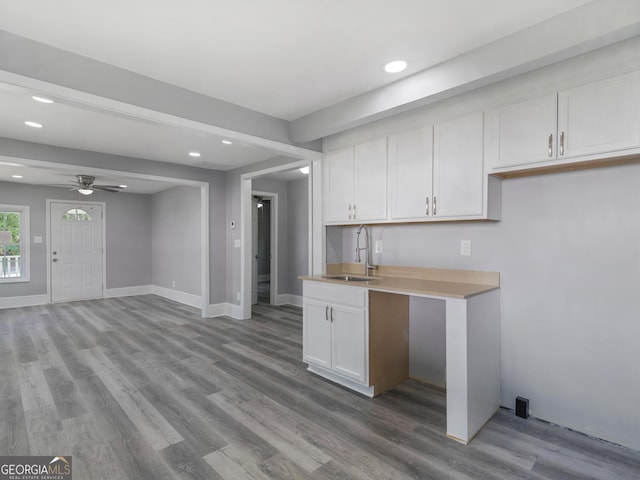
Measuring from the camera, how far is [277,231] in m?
6.57

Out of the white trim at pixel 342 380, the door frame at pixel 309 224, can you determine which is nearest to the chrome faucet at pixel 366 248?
the door frame at pixel 309 224

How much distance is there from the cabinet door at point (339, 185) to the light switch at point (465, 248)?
1103mm

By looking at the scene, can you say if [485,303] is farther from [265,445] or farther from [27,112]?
[27,112]

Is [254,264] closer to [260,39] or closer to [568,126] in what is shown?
[260,39]

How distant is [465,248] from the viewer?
9.46 ft

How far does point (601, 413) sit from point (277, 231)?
17.3 ft

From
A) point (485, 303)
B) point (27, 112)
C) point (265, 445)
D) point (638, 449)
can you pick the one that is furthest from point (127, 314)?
point (638, 449)

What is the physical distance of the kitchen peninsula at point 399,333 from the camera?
7.33 ft

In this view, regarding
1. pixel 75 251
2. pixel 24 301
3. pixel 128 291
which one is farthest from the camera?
pixel 128 291

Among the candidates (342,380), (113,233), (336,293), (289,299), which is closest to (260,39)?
(336,293)

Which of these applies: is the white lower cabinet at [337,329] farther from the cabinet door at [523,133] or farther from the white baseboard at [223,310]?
the white baseboard at [223,310]

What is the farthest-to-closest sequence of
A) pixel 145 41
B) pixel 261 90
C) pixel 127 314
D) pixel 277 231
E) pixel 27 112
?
pixel 277 231 < pixel 127 314 < pixel 27 112 < pixel 261 90 < pixel 145 41

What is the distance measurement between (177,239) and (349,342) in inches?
217

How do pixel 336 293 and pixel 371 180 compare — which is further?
pixel 371 180
